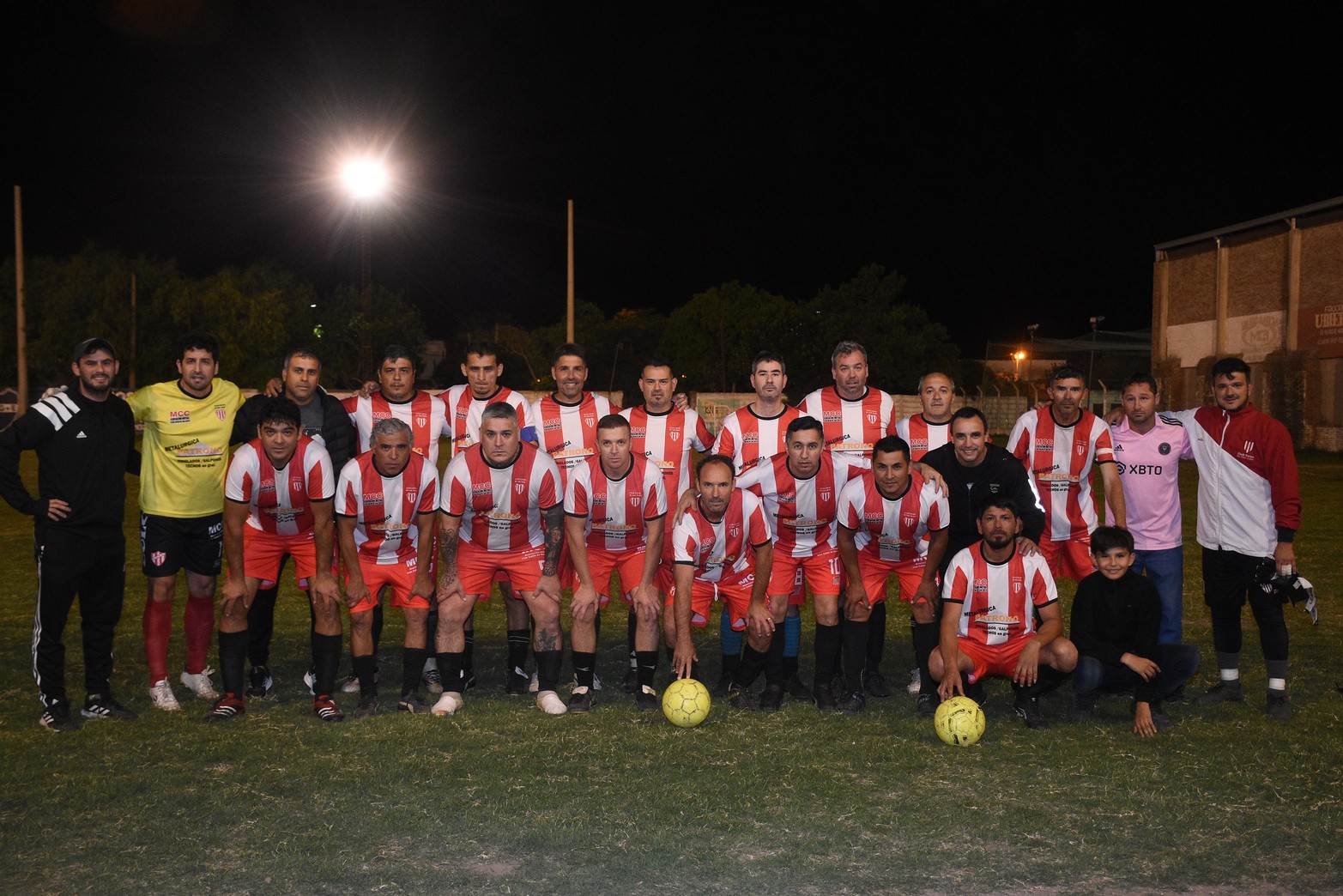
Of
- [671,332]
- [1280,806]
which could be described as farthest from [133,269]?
[1280,806]

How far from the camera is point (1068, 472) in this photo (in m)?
6.45

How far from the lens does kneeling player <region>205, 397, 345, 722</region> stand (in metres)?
5.47

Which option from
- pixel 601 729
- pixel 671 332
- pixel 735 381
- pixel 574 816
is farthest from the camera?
pixel 671 332

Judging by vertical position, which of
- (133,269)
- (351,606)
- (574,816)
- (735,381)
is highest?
(133,269)

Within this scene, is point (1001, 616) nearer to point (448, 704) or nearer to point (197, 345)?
point (448, 704)

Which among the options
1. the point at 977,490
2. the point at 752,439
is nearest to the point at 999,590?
the point at 977,490

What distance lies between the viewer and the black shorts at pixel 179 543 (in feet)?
18.9

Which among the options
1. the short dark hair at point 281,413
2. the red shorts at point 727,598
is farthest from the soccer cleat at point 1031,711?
the short dark hair at point 281,413

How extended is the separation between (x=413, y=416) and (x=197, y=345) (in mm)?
1329

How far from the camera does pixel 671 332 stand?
233ft

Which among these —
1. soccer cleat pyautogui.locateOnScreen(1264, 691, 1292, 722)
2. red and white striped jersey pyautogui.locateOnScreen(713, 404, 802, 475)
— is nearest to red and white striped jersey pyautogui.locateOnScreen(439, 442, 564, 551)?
red and white striped jersey pyautogui.locateOnScreen(713, 404, 802, 475)

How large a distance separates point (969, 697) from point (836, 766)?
1.12 m

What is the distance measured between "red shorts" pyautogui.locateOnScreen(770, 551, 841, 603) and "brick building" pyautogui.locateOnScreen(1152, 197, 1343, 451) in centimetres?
3205

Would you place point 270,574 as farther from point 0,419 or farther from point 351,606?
point 0,419
